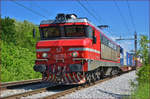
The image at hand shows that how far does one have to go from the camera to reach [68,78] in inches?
407

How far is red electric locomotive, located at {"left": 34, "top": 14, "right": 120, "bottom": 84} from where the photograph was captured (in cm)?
1030

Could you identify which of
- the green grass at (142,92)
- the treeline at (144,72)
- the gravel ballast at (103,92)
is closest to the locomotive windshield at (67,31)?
the gravel ballast at (103,92)

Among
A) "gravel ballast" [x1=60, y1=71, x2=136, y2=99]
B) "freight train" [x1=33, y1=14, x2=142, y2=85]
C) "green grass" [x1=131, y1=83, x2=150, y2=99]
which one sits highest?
"freight train" [x1=33, y1=14, x2=142, y2=85]

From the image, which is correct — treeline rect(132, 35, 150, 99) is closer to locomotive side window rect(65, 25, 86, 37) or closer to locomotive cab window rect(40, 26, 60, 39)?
locomotive side window rect(65, 25, 86, 37)

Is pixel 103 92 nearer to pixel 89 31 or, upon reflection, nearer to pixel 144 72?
pixel 144 72

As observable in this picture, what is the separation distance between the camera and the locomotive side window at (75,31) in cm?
1108

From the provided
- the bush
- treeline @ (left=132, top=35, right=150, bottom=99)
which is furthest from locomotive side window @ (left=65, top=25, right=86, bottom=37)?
the bush

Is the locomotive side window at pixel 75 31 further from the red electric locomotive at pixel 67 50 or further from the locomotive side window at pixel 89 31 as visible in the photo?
the locomotive side window at pixel 89 31

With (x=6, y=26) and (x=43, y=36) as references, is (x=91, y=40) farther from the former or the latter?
(x=6, y=26)

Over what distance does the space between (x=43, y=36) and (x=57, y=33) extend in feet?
2.81

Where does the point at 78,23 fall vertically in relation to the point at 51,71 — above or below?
above

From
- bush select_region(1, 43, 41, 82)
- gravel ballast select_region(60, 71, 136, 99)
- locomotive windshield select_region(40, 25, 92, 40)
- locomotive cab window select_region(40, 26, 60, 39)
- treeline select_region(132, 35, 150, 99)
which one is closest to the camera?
treeline select_region(132, 35, 150, 99)

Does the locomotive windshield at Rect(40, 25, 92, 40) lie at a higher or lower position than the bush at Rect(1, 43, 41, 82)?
higher

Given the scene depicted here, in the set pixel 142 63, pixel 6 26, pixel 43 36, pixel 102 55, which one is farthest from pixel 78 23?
pixel 6 26
